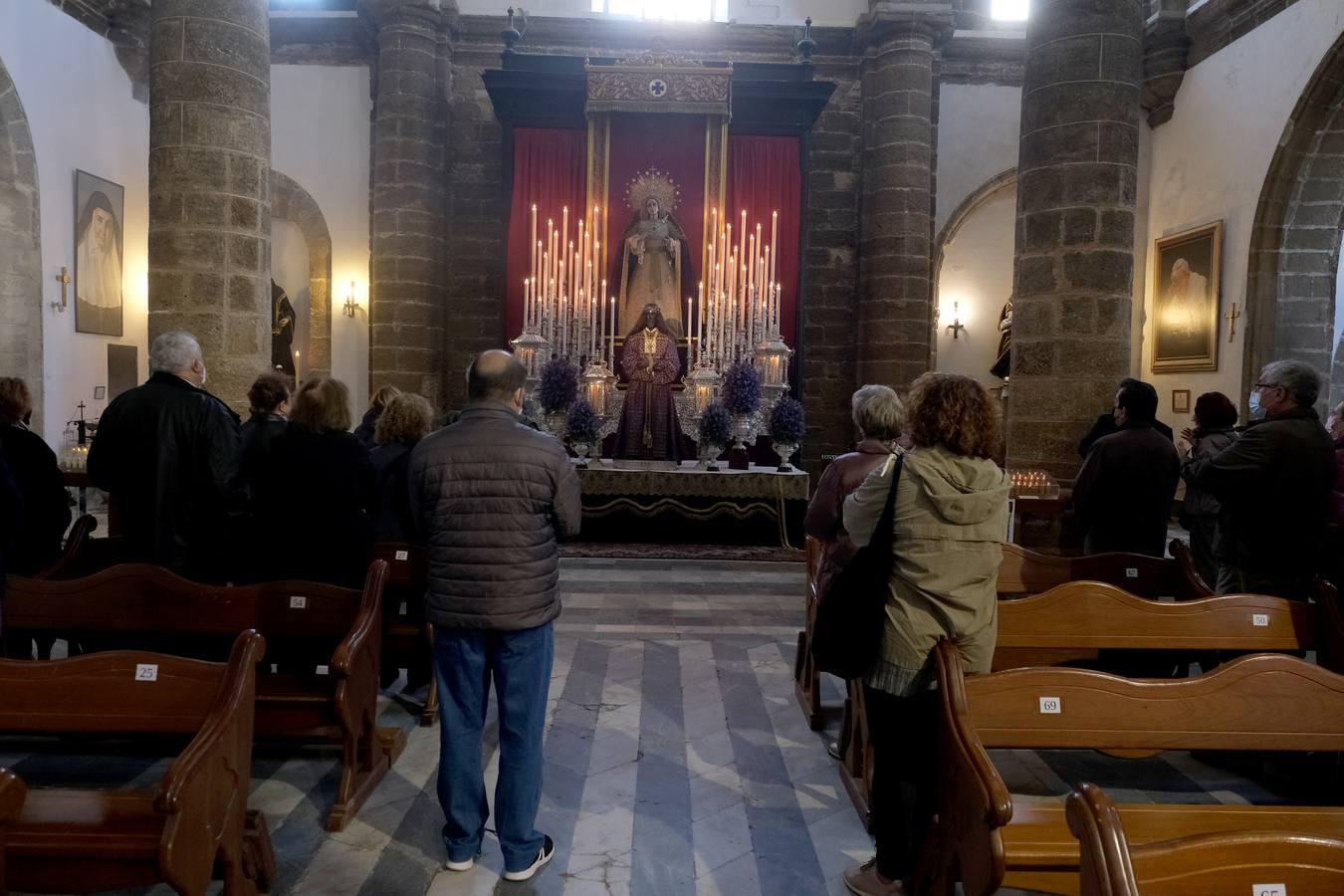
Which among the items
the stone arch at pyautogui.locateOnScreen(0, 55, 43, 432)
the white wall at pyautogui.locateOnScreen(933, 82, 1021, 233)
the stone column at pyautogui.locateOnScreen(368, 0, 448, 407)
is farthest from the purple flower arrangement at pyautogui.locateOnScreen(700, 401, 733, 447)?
the stone arch at pyautogui.locateOnScreen(0, 55, 43, 432)

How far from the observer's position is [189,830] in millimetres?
2217

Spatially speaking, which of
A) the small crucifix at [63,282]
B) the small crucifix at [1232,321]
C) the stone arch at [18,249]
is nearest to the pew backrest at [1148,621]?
the small crucifix at [1232,321]

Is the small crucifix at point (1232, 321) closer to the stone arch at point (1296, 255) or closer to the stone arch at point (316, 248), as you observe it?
the stone arch at point (1296, 255)

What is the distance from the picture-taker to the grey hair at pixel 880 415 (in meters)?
3.74

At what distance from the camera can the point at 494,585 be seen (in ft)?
9.23

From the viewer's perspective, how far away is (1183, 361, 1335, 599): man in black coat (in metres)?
4.05

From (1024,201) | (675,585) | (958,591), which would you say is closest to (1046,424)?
(1024,201)

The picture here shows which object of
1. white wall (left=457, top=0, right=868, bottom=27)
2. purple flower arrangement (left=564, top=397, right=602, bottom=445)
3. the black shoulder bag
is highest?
white wall (left=457, top=0, right=868, bottom=27)

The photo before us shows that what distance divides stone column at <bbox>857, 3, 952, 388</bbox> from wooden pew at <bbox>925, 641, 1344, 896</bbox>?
10038mm

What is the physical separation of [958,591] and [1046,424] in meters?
4.43

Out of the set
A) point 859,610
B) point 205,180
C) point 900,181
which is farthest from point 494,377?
point 900,181

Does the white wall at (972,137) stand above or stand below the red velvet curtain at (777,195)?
above

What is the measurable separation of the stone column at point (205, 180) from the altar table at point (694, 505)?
3397 millimetres

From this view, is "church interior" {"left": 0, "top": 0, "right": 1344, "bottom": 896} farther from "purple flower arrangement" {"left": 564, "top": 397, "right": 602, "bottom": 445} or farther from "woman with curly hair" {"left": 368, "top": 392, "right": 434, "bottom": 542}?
"woman with curly hair" {"left": 368, "top": 392, "right": 434, "bottom": 542}
